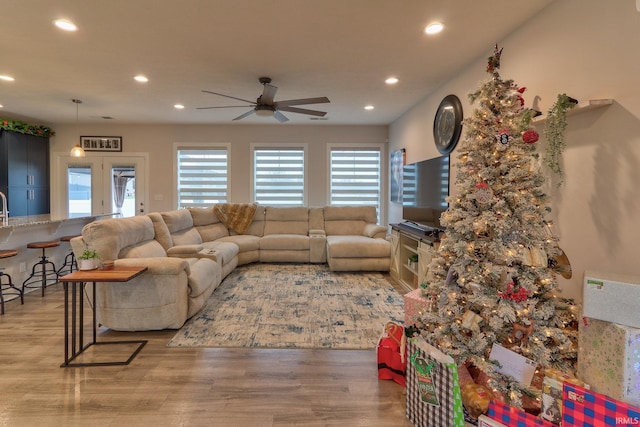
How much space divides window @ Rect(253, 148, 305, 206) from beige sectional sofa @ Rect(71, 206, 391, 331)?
676mm

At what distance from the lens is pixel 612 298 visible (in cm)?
148

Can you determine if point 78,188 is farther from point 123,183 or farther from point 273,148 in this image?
point 273,148

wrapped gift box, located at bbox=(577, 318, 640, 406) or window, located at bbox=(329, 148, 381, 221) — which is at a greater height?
window, located at bbox=(329, 148, 381, 221)

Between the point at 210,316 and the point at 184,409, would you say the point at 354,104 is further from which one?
the point at 184,409

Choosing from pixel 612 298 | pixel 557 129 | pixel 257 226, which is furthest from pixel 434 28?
pixel 257 226

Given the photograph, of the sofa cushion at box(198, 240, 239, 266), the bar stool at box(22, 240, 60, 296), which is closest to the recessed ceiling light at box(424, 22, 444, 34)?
the sofa cushion at box(198, 240, 239, 266)

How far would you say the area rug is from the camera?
2.78 meters

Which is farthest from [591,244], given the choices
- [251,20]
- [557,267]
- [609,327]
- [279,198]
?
[279,198]

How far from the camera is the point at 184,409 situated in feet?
6.30

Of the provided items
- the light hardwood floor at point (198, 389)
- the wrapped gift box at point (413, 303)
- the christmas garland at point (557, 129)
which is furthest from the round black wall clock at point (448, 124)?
the light hardwood floor at point (198, 389)

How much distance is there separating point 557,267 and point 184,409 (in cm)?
244

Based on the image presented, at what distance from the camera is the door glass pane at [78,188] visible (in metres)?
6.81

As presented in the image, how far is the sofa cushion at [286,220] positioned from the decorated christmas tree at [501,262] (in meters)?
4.28

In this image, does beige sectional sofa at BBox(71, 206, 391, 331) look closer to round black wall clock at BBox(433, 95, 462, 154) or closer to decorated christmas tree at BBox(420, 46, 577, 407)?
round black wall clock at BBox(433, 95, 462, 154)
